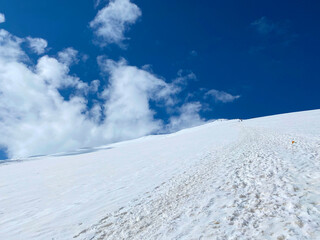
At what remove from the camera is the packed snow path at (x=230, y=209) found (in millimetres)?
4652

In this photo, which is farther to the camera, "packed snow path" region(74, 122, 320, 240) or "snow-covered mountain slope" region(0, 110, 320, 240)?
"snow-covered mountain slope" region(0, 110, 320, 240)

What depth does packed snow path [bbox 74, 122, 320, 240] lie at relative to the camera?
4.65m

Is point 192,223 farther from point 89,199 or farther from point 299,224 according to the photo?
point 89,199

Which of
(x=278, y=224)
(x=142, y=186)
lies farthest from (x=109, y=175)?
(x=278, y=224)

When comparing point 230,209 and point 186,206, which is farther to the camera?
point 186,206

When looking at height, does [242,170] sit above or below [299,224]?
above

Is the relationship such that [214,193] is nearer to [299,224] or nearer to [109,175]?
[299,224]

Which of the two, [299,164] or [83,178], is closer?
[299,164]

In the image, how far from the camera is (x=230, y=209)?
5867 mm

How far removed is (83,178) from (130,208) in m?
7.73

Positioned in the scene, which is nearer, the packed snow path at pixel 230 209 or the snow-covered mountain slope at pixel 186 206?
the packed snow path at pixel 230 209

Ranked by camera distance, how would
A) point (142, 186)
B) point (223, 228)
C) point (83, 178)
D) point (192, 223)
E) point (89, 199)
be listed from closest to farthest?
point (223, 228), point (192, 223), point (89, 199), point (142, 186), point (83, 178)

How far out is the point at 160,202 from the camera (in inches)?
300

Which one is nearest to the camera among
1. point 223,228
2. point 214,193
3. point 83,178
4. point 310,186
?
point 223,228
